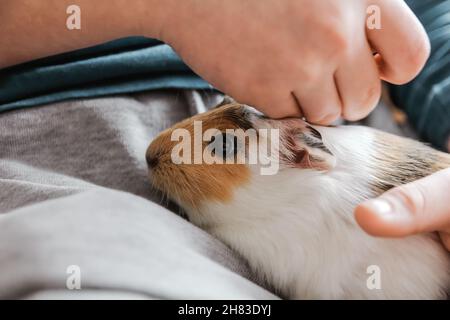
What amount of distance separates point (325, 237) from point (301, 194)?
0.30 ft

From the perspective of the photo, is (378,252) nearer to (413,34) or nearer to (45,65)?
(413,34)

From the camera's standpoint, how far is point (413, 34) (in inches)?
33.4

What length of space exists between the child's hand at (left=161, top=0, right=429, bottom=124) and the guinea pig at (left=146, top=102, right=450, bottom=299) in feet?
0.37

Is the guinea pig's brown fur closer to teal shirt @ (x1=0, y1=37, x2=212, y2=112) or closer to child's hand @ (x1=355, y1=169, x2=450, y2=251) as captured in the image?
teal shirt @ (x1=0, y1=37, x2=212, y2=112)

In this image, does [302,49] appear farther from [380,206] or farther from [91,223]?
[91,223]

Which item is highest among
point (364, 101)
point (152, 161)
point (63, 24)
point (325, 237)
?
point (63, 24)

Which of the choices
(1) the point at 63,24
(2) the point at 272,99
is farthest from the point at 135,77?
(2) the point at 272,99

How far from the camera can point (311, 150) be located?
3.16ft

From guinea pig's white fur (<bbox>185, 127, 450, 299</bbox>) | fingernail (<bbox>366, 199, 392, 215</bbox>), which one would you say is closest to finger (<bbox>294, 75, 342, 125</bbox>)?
guinea pig's white fur (<bbox>185, 127, 450, 299</bbox>)

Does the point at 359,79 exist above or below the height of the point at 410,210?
above

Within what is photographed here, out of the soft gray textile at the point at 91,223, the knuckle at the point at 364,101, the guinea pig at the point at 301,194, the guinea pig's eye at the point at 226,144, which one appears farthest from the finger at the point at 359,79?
the soft gray textile at the point at 91,223

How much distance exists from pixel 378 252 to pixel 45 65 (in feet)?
2.51

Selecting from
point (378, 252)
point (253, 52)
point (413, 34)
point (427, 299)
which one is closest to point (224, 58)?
point (253, 52)

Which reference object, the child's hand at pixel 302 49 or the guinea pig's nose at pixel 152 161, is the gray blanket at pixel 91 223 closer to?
the guinea pig's nose at pixel 152 161
